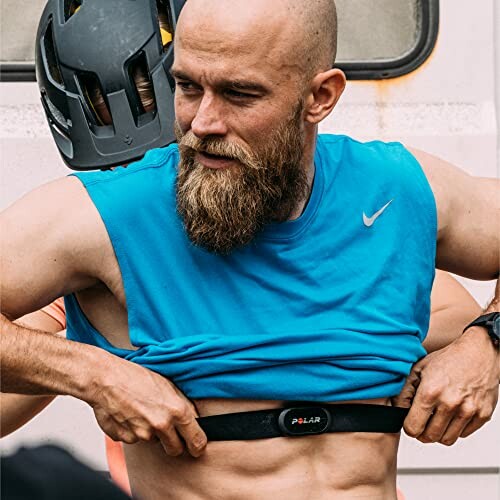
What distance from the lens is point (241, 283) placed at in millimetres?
2877

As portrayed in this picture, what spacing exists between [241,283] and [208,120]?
402mm

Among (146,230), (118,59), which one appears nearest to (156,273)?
(146,230)

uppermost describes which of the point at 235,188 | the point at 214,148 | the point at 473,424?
the point at 214,148

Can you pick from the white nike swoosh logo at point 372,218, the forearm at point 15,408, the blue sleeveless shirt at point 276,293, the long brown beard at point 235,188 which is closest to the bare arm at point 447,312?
the blue sleeveless shirt at point 276,293

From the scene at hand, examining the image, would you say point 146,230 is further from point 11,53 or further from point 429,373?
point 11,53

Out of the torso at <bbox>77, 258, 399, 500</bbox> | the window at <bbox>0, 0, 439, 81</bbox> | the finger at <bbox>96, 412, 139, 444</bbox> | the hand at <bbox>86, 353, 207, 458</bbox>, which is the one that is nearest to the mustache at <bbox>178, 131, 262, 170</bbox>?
the torso at <bbox>77, 258, 399, 500</bbox>

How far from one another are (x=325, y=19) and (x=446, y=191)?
0.54 m

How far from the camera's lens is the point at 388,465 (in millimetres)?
3057

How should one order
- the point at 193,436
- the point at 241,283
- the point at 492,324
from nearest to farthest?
the point at 193,436, the point at 241,283, the point at 492,324

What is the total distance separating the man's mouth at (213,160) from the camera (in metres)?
2.79

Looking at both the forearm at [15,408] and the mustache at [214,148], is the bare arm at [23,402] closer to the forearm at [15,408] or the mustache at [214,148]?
the forearm at [15,408]

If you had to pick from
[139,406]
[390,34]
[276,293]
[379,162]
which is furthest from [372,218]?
[390,34]

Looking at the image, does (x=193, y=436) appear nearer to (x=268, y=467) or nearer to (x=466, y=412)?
(x=268, y=467)

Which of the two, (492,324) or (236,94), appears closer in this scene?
(236,94)
